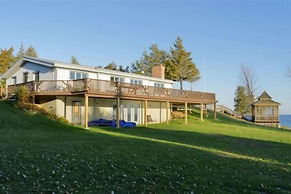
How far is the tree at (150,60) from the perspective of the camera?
66688mm

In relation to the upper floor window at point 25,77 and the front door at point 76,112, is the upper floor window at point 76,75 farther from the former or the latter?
the upper floor window at point 25,77

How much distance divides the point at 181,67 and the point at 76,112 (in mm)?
32579

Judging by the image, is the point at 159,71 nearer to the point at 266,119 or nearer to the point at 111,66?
the point at 266,119

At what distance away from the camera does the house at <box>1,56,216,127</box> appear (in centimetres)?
2541

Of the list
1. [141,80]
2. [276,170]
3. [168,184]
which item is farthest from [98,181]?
[141,80]

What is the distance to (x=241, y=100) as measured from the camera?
78438 mm

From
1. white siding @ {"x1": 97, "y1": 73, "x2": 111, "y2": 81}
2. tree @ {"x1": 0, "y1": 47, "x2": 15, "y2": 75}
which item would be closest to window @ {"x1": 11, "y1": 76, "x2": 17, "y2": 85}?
white siding @ {"x1": 97, "y1": 73, "x2": 111, "y2": 81}

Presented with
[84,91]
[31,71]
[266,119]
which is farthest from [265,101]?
[31,71]

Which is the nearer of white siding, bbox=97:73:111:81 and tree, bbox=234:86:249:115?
white siding, bbox=97:73:111:81

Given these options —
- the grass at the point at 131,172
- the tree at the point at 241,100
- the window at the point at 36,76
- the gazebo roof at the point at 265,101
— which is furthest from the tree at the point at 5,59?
the tree at the point at 241,100

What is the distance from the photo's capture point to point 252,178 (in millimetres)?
8695

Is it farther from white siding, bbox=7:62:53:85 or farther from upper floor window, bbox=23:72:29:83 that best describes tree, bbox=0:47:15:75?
upper floor window, bbox=23:72:29:83

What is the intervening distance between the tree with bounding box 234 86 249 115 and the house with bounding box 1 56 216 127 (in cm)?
4575

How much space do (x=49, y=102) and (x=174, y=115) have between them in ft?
55.8
